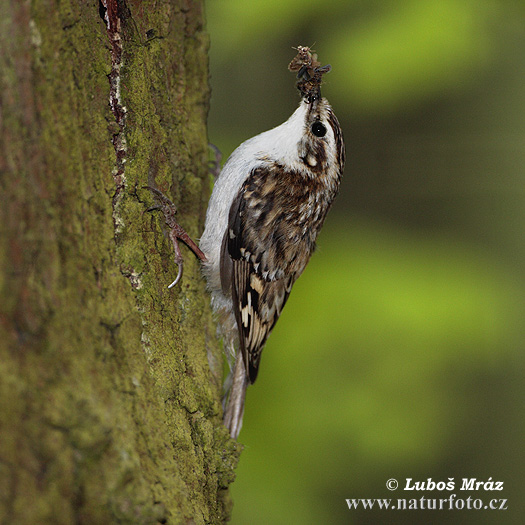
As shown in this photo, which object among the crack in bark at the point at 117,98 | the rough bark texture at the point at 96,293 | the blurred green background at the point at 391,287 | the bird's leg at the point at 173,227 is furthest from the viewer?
the blurred green background at the point at 391,287

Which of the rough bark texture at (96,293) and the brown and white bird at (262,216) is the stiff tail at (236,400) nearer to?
the brown and white bird at (262,216)

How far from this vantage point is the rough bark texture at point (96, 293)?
1127mm

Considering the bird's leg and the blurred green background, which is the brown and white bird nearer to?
the bird's leg

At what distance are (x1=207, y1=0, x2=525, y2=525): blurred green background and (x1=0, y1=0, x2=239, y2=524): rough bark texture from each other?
99 centimetres

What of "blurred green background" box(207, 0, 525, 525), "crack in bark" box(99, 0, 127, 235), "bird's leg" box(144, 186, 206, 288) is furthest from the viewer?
"blurred green background" box(207, 0, 525, 525)

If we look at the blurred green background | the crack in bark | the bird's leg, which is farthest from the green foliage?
the crack in bark

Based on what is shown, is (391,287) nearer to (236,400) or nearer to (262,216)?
(262,216)

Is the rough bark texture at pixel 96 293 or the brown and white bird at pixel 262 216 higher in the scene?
the brown and white bird at pixel 262 216

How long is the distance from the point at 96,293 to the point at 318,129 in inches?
56.5

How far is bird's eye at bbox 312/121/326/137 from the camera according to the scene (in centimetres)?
244

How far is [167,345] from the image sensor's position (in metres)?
1.76

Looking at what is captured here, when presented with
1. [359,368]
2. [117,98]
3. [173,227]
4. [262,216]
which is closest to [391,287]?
[359,368]

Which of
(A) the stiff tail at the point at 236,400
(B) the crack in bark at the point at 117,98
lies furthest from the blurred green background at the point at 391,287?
(B) the crack in bark at the point at 117,98

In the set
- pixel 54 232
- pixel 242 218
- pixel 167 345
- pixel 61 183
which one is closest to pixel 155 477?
pixel 167 345
